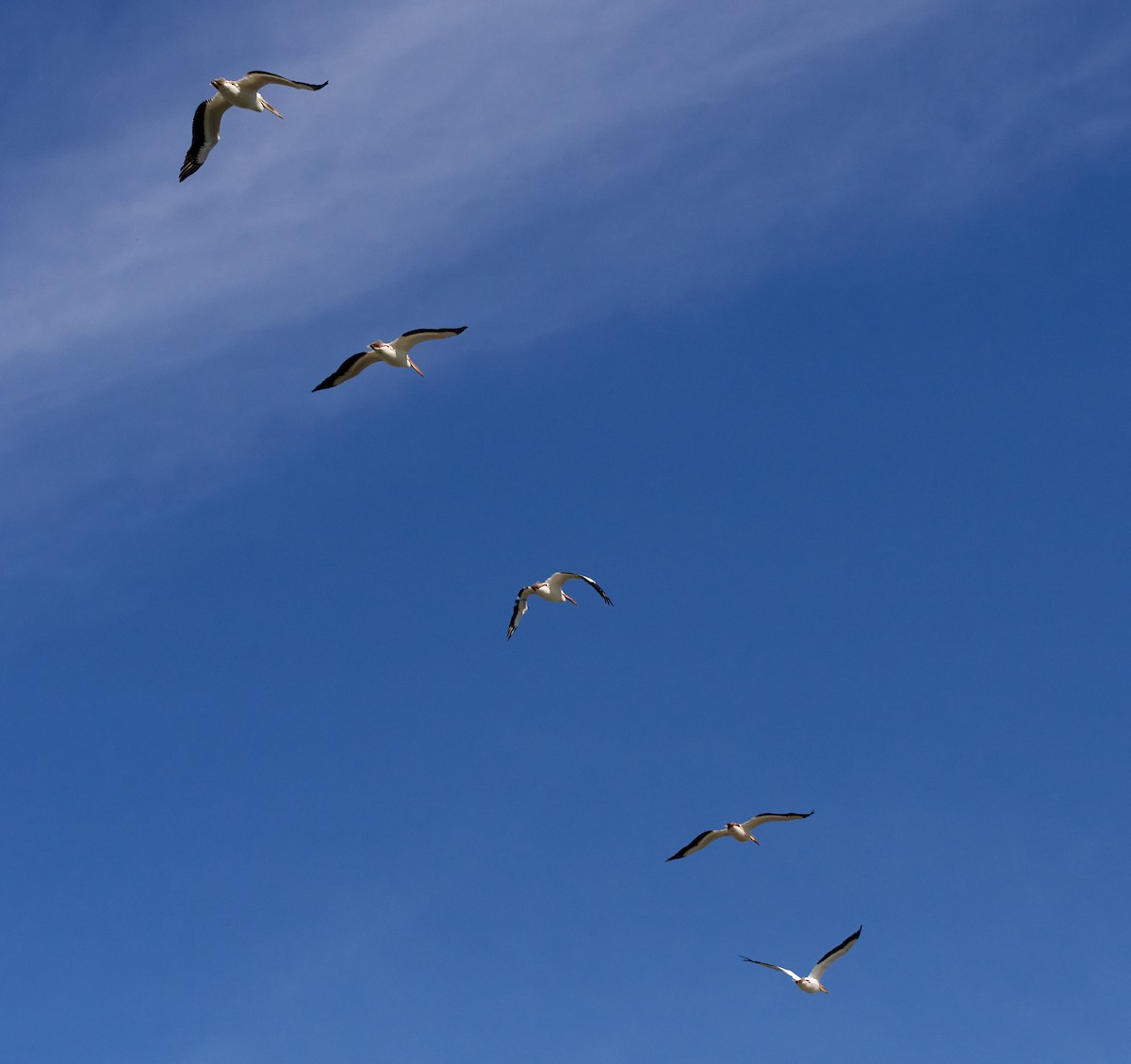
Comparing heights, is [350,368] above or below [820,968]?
above

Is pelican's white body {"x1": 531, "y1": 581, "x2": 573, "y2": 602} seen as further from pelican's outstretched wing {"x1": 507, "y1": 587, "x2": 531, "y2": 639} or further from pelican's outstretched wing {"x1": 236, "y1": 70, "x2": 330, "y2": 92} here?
pelican's outstretched wing {"x1": 236, "y1": 70, "x2": 330, "y2": 92}

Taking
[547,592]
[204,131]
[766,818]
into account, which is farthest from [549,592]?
[204,131]

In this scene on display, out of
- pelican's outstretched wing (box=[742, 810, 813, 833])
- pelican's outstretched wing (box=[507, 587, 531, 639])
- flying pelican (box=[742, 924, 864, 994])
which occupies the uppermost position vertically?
pelican's outstretched wing (box=[507, 587, 531, 639])

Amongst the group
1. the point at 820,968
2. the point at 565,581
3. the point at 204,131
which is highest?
the point at 204,131

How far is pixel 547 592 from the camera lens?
49500 millimetres

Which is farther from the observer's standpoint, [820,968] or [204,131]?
[820,968]

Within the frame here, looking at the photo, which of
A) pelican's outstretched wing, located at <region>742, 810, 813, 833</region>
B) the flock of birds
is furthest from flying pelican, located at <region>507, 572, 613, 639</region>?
pelican's outstretched wing, located at <region>742, 810, 813, 833</region>

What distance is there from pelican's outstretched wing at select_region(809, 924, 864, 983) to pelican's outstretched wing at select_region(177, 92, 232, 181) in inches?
1360

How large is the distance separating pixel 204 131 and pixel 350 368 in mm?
7458

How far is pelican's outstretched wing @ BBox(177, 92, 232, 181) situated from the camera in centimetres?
3556

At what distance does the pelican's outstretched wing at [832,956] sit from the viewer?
2044 inches

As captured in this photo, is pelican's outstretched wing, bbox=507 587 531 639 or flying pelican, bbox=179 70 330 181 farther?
pelican's outstretched wing, bbox=507 587 531 639

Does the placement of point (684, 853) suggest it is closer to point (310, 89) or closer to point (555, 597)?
point (555, 597)

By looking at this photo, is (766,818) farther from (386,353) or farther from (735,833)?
(386,353)
